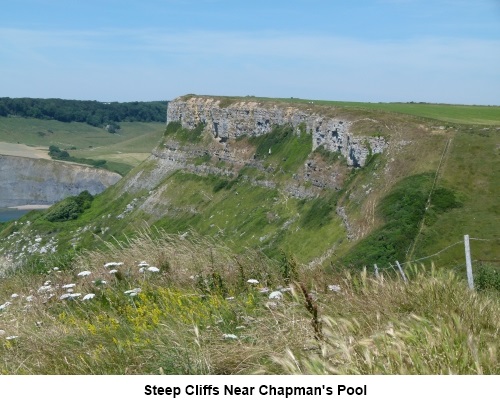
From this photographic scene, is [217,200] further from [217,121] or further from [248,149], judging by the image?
[217,121]

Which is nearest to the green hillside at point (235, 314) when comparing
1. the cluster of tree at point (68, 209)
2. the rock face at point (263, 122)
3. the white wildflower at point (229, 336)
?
the white wildflower at point (229, 336)

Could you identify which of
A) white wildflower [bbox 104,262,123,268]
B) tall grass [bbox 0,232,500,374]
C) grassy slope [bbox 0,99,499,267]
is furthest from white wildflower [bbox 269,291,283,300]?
grassy slope [bbox 0,99,499,267]

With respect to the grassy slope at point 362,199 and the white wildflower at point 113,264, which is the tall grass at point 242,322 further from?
the grassy slope at point 362,199

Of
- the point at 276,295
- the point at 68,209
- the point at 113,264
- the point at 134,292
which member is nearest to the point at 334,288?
the point at 276,295

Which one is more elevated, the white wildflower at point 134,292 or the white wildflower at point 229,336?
the white wildflower at point 229,336

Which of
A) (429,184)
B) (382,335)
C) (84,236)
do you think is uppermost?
(382,335)

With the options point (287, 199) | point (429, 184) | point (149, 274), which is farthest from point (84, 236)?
point (149, 274)

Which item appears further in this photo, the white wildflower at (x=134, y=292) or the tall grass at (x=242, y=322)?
the white wildflower at (x=134, y=292)

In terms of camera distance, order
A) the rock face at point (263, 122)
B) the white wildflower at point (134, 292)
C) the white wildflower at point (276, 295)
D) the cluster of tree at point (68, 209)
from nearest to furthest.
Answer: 1. the white wildflower at point (276, 295)
2. the white wildflower at point (134, 292)
3. the rock face at point (263, 122)
4. the cluster of tree at point (68, 209)

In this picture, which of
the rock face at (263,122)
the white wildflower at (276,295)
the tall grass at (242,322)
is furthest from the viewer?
the rock face at (263,122)
